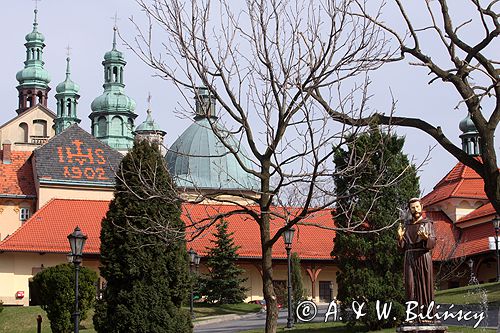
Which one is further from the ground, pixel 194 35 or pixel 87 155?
pixel 87 155

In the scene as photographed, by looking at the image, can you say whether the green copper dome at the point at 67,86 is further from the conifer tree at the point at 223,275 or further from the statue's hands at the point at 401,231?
the statue's hands at the point at 401,231

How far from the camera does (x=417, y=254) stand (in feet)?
49.6

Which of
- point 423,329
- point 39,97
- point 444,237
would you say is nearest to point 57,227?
point 444,237

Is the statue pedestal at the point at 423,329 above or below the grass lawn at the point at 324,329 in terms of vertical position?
above

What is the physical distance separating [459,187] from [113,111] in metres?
48.0

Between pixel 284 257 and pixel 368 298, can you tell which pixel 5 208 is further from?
pixel 368 298

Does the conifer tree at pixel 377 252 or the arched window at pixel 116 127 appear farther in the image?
the arched window at pixel 116 127

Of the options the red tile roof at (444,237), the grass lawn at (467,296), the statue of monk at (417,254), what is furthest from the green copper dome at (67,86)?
the statue of monk at (417,254)

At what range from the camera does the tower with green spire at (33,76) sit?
340ft

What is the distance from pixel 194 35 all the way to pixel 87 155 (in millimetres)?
47482

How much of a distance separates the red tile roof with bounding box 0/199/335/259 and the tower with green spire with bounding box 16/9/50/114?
175 feet

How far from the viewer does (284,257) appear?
49.3m

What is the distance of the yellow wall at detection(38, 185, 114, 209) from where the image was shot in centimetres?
5803

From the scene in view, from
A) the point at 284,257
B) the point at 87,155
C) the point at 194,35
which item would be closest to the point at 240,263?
the point at 284,257
